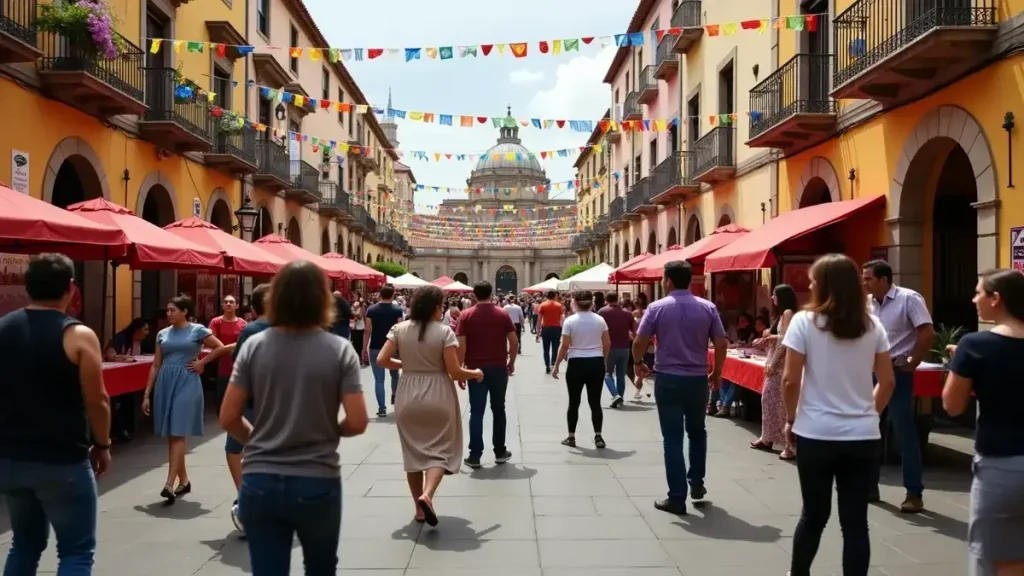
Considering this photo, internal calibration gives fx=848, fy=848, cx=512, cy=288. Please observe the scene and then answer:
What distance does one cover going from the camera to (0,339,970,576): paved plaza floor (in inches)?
204

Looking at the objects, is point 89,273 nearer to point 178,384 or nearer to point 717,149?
point 178,384

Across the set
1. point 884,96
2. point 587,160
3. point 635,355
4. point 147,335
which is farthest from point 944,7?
point 587,160

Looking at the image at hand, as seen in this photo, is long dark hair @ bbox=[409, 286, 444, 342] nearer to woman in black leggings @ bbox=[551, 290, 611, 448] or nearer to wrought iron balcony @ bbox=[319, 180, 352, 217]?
woman in black leggings @ bbox=[551, 290, 611, 448]

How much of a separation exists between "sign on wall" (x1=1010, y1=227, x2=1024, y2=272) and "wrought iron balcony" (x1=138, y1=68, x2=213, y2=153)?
12866 mm

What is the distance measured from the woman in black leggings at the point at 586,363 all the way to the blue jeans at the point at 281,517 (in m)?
6.12

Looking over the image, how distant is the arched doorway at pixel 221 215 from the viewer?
19.9 m

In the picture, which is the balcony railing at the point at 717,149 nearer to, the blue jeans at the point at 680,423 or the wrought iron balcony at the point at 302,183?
the wrought iron balcony at the point at 302,183

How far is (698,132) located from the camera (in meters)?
21.8

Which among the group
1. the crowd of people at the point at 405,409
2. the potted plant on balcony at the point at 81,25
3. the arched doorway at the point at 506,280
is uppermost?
the potted plant on balcony at the point at 81,25

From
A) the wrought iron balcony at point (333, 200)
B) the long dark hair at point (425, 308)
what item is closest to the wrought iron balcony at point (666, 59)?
the wrought iron balcony at point (333, 200)

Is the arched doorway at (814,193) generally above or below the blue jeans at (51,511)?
above

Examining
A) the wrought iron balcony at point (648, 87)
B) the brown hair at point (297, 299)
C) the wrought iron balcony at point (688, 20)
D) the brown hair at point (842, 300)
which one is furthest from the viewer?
the wrought iron balcony at point (648, 87)

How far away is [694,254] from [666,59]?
31.3ft

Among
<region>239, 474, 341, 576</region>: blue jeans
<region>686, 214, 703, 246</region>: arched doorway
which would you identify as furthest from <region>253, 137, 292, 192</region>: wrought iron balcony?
<region>239, 474, 341, 576</region>: blue jeans
